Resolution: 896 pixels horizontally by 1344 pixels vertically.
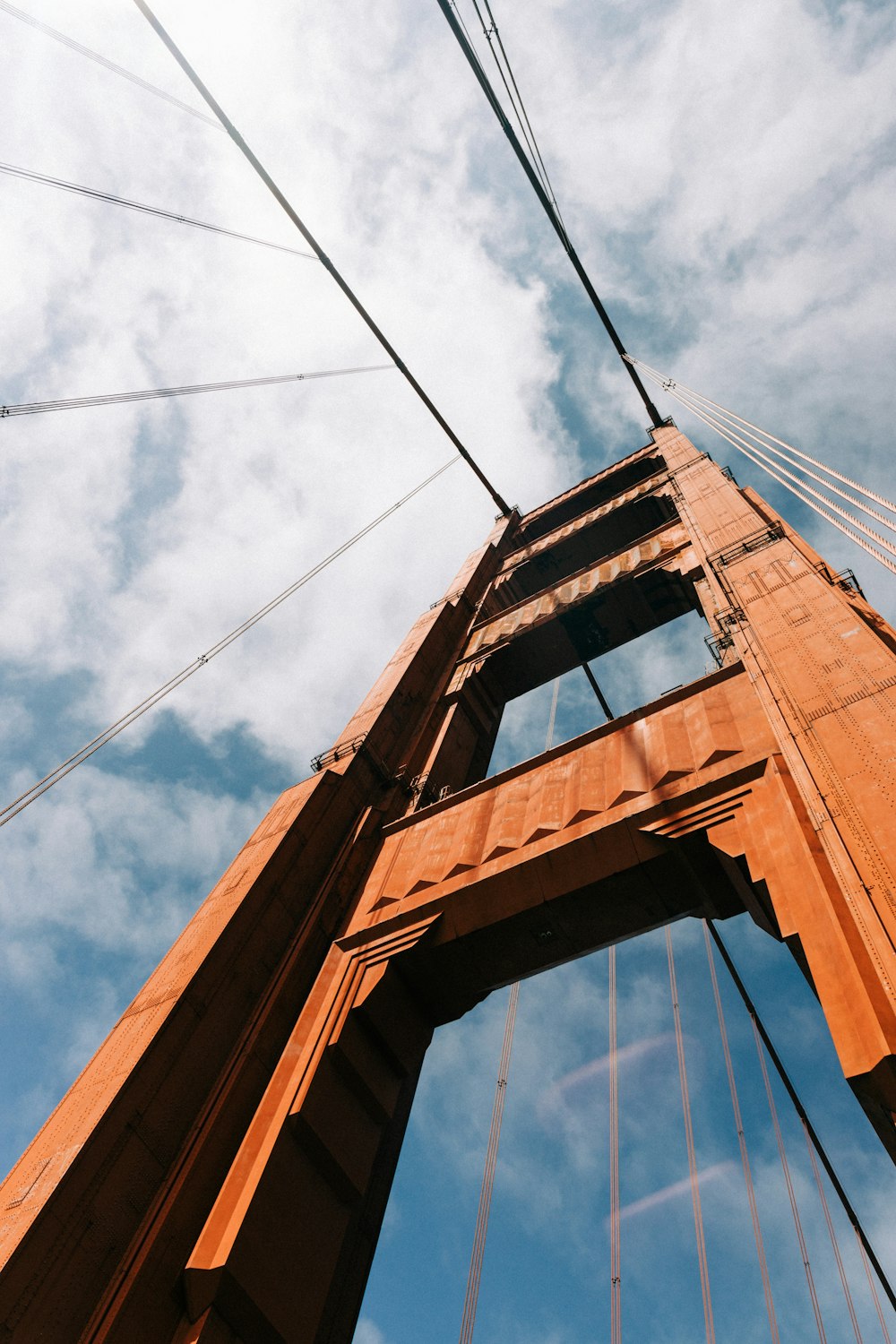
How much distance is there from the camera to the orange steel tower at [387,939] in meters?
5.95

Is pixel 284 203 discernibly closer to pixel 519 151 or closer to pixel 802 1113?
pixel 519 151

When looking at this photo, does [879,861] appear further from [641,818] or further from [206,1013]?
[206,1013]

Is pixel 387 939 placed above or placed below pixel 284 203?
below

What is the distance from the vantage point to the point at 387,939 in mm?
9195

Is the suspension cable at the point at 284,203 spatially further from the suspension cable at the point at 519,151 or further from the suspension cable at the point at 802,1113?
the suspension cable at the point at 802,1113

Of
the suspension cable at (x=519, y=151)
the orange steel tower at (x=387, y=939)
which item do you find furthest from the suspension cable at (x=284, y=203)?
the orange steel tower at (x=387, y=939)

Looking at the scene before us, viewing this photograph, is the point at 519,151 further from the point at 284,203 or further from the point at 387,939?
the point at 387,939

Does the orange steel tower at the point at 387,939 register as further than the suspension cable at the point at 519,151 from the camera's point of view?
No

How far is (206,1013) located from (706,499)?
13056mm

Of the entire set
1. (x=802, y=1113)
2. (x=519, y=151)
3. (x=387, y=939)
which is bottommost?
(x=802, y=1113)

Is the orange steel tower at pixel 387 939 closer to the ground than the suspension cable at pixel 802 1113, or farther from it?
farther from it

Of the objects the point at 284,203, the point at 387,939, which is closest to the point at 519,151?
the point at 284,203

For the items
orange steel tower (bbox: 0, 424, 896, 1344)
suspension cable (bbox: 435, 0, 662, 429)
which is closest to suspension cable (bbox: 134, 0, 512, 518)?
suspension cable (bbox: 435, 0, 662, 429)

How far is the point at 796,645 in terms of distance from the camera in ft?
27.3
